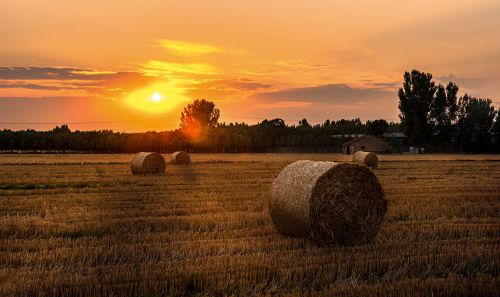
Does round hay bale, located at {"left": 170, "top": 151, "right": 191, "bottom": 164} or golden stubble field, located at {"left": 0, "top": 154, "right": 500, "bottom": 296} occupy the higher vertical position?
round hay bale, located at {"left": 170, "top": 151, "right": 191, "bottom": 164}

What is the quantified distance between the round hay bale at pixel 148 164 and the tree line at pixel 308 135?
5926cm

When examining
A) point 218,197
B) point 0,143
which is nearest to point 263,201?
point 218,197

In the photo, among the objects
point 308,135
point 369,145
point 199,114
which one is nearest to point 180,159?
point 369,145

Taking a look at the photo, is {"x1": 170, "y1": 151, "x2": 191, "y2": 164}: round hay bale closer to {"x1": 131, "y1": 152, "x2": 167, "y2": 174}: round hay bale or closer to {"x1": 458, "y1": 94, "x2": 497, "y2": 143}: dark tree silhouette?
{"x1": 131, "y1": 152, "x2": 167, "y2": 174}: round hay bale

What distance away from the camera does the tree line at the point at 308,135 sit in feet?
276

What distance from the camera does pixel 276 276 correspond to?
7629mm

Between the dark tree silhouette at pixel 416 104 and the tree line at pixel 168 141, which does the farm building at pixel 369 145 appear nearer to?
the dark tree silhouette at pixel 416 104

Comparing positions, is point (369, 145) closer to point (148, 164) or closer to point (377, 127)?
point (377, 127)

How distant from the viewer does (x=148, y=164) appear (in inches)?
1154

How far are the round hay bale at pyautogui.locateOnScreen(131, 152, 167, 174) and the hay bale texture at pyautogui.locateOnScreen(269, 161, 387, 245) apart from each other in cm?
1821

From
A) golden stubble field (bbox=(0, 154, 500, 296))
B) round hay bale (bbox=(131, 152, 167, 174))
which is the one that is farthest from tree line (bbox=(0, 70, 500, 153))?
golden stubble field (bbox=(0, 154, 500, 296))

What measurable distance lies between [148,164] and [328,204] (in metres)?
19.7

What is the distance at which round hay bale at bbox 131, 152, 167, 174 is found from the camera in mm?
29172

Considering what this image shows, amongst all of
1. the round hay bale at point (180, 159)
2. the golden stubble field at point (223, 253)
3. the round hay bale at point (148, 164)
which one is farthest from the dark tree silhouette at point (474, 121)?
the golden stubble field at point (223, 253)
